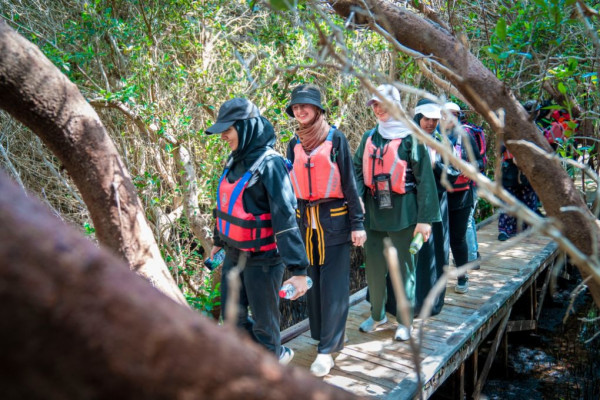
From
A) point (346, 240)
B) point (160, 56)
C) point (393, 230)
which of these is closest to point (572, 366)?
point (393, 230)

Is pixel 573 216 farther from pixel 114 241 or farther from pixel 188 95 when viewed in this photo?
pixel 188 95

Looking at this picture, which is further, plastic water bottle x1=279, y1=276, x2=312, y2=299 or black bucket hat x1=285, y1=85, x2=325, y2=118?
black bucket hat x1=285, y1=85, x2=325, y2=118

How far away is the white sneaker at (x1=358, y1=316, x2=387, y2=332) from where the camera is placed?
4.70m

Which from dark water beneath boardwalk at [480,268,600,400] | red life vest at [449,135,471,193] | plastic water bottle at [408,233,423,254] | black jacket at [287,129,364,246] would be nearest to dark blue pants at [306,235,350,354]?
black jacket at [287,129,364,246]

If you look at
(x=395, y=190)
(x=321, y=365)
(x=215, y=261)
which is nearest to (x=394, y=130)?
(x=395, y=190)

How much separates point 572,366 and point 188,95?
6.05 metres

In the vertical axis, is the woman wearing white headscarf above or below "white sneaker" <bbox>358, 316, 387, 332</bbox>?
above

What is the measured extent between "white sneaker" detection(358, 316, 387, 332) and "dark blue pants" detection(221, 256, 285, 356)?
1431 millimetres

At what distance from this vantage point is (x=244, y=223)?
125 inches

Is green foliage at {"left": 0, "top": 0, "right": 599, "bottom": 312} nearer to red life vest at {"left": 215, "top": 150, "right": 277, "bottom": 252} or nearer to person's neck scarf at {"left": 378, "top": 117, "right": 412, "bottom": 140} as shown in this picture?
person's neck scarf at {"left": 378, "top": 117, "right": 412, "bottom": 140}

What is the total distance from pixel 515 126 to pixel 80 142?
172 centimetres

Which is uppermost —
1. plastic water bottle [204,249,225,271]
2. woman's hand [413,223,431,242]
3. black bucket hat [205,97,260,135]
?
black bucket hat [205,97,260,135]

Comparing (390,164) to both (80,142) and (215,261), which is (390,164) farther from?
(80,142)

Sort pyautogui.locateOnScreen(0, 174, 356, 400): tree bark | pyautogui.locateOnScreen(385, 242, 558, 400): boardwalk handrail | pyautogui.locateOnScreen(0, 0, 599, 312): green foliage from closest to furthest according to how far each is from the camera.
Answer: pyautogui.locateOnScreen(0, 174, 356, 400): tree bark
pyautogui.locateOnScreen(385, 242, 558, 400): boardwalk handrail
pyautogui.locateOnScreen(0, 0, 599, 312): green foliage
